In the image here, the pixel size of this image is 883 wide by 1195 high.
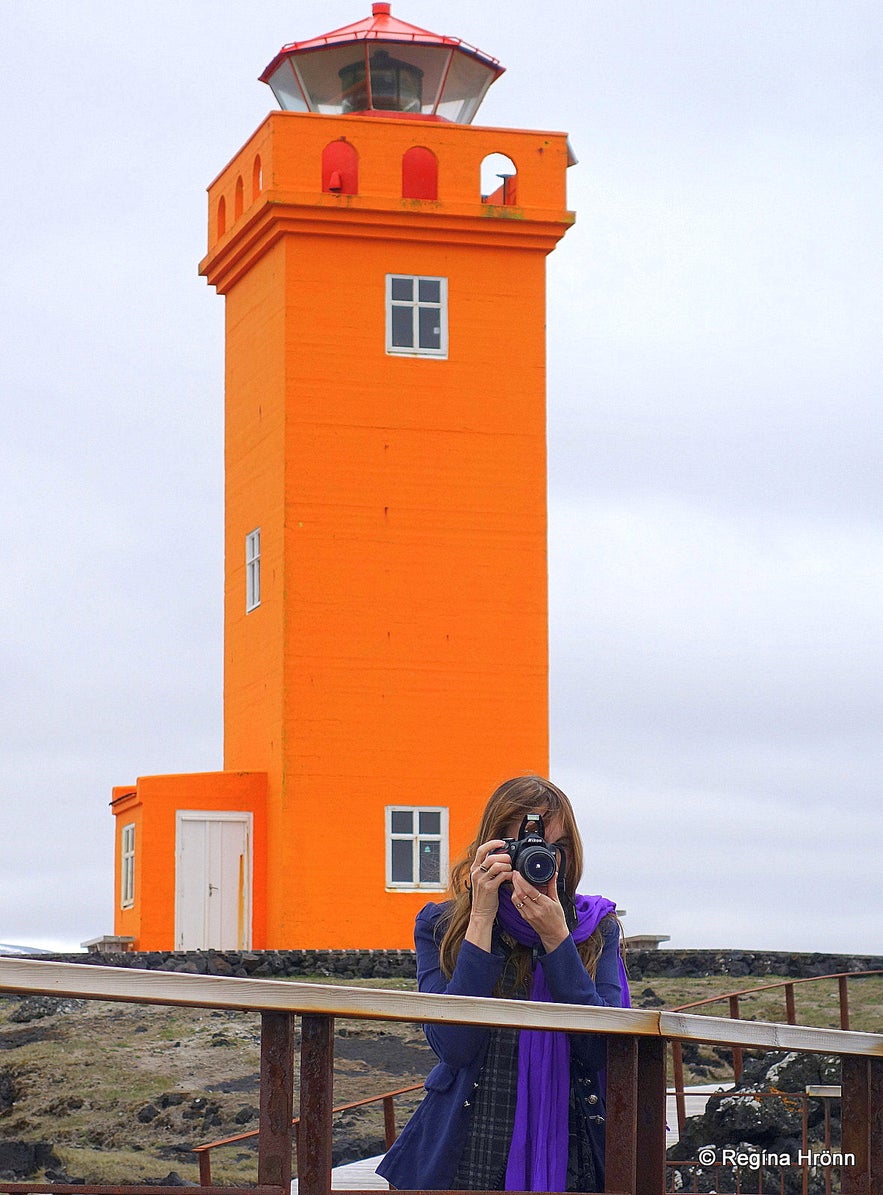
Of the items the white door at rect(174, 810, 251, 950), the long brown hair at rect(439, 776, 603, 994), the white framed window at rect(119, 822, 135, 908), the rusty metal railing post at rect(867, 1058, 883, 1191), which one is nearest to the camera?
the long brown hair at rect(439, 776, 603, 994)

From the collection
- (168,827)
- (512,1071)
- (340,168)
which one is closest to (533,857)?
(512,1071)

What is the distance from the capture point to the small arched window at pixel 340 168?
23422 mm

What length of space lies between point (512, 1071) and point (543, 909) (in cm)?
40

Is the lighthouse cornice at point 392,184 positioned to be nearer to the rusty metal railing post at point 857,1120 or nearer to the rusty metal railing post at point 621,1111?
the rusty metal railing post at point 857,1120

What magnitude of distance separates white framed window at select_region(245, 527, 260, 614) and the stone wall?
15.7 feet

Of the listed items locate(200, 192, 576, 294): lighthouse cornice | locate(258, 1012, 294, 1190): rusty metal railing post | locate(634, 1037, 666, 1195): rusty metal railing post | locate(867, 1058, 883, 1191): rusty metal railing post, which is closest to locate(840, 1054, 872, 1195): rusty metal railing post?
locate(867, 1058, 883, 1191): rusty metal railing post

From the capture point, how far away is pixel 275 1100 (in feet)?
13.0

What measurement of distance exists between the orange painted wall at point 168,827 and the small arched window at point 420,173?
7.41m

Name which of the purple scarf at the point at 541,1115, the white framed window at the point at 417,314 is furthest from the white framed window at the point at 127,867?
the purple scarf at the point at 541,1115

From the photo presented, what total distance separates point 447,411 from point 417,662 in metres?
3.06

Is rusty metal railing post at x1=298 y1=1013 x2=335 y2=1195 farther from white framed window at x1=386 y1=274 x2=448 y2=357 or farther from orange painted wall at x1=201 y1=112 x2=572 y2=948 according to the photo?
white framed window at x1=386 y1=274 x2=448 y2=357

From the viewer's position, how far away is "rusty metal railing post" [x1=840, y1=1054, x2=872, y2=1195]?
195 inches

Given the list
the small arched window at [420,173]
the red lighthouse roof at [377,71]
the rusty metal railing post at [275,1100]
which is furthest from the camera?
the red lighthouse roof at [377,71]

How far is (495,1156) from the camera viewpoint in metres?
4.52
